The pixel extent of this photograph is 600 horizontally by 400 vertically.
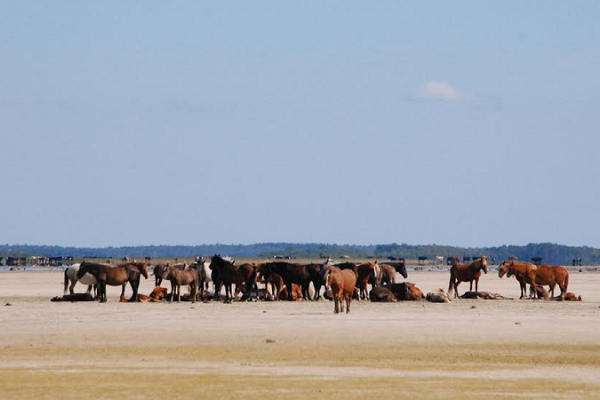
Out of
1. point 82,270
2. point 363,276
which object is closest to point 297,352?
point 82,270

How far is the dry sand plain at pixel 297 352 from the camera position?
16.8 m

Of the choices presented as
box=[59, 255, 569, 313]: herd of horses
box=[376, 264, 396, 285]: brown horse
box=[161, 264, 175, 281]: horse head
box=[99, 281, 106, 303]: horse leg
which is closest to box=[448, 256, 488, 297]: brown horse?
box=[59, 255, 569, 313]: herd of horses

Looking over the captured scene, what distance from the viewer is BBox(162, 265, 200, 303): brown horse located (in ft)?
131

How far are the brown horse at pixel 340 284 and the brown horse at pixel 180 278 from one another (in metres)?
7.55

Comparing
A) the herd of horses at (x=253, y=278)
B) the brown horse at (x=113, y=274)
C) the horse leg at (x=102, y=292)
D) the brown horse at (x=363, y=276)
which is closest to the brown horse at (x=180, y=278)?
the herd of horses at (x=253, y=278)

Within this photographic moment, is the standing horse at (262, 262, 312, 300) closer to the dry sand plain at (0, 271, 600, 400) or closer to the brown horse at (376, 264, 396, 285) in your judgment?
the brown horse at (376, 264, 396, 285)

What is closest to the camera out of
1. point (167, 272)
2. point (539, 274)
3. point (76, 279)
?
point (167, 272)

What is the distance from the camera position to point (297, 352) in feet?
73.2

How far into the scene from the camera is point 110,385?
17094mm

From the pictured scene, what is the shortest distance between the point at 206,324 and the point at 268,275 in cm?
1238

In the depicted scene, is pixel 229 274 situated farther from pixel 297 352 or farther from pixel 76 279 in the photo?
pixel 297 352

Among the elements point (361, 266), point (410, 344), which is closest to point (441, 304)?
point (361, 266)

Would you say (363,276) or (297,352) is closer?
(297,352)

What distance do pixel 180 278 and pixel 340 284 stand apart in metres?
8.59
